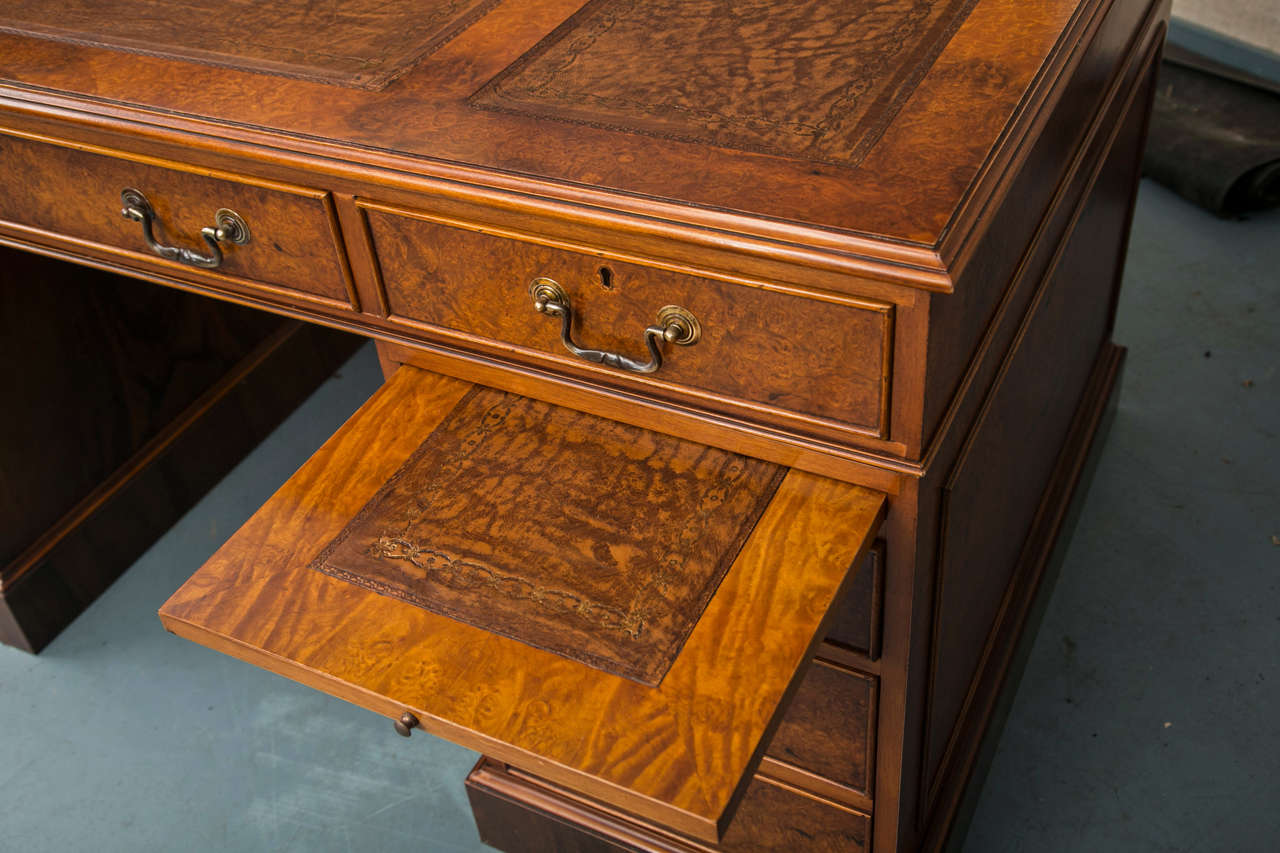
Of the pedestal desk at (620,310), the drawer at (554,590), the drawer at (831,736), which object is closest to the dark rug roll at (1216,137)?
the pedestal desk at (620,310)

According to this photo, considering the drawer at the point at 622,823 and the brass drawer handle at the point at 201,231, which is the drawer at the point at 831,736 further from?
the brass drawer handle at the point at 201,231

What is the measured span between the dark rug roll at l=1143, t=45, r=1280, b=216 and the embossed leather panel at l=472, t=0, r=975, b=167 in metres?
1.71

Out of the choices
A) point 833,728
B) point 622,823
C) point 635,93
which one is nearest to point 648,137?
point 635,93

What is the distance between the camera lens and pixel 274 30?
1.23 meters

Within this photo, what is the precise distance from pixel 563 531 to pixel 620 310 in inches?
7.8

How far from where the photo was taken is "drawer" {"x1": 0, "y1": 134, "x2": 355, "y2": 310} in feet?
3.61

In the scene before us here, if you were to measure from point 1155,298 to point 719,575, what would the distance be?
5.81 ft

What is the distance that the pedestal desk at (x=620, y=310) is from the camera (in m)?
0.87

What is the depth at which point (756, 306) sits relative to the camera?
918 mm

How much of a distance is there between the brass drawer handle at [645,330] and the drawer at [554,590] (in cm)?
10

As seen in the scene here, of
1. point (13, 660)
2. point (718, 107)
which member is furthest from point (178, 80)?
point (13, 660)

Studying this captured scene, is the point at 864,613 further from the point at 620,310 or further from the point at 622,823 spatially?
the point at 622,823

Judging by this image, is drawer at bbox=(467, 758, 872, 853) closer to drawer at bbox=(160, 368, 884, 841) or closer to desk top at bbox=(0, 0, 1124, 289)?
drawer at bbox=(160, 368, 884, 841)

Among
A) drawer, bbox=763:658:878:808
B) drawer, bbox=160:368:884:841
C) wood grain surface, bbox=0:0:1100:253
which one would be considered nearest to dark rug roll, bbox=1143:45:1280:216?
wood grain surface, bbox=0:0:1100:253
